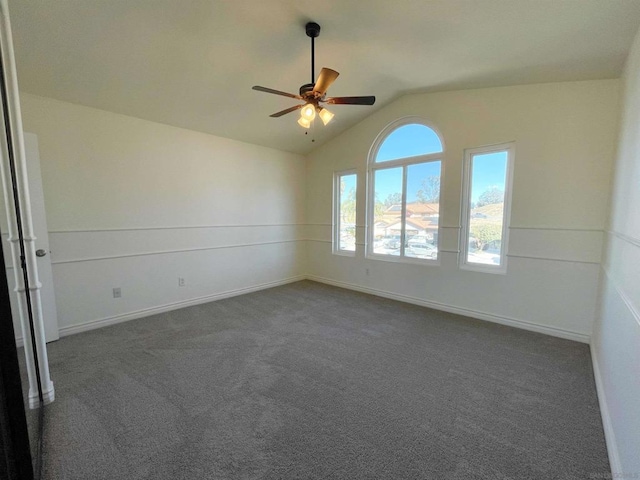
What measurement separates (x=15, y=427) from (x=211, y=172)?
3.45 metres

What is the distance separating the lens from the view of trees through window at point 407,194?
12.8 ft

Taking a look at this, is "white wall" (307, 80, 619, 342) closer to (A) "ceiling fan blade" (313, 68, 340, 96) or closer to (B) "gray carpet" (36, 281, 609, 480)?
(B) "gray carpet" (36, 281, 609, 480)

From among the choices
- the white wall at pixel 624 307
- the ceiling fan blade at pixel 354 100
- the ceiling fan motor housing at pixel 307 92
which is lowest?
the white wall at pixel 624 307

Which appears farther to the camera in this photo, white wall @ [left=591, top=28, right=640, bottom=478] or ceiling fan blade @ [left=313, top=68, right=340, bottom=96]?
ceiling fan blade @ [left=313, top=68, right=340, bottom=96]

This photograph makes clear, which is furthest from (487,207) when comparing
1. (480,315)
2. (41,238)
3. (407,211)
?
(41,238)

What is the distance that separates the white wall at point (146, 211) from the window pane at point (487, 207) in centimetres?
323

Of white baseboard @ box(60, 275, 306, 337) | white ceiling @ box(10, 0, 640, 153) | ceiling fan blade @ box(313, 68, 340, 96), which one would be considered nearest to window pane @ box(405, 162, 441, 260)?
white ceiling @ box(10, 0, 640, 153)

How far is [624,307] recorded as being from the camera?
157cm

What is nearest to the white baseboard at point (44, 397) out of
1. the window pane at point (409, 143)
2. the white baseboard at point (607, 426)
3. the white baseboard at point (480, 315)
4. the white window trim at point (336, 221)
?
the white baseboard at point (607, 426)

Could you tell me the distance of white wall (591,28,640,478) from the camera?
128 cm

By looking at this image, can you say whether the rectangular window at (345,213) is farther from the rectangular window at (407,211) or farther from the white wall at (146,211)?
the white wall at (146,211)

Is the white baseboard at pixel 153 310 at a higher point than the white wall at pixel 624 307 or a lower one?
lower

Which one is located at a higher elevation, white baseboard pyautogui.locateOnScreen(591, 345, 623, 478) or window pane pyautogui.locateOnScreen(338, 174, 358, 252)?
window pane pyautogui.locateOnScreen(338, 174, 358, 252)

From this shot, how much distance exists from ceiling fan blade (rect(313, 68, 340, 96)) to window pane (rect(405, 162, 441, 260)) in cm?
224
